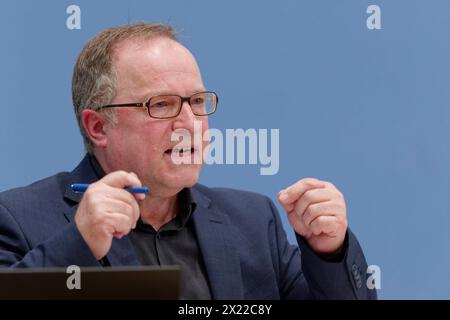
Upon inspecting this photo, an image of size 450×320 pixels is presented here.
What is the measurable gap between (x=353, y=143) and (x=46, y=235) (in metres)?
1.15

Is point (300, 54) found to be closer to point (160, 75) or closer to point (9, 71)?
point (160, 75)

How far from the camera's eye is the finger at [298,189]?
168 centimetres

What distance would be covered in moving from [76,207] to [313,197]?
58cm

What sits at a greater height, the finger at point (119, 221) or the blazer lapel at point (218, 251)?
the finger at point (119, 221)

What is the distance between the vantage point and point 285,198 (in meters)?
1.69

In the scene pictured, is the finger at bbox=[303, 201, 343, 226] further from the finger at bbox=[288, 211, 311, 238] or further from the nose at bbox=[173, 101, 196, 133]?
the nose at bbox=[173, 101, 196, 133]

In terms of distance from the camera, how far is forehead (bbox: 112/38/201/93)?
74.1 inches

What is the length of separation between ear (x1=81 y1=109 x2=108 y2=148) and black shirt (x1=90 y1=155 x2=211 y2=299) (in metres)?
0.08

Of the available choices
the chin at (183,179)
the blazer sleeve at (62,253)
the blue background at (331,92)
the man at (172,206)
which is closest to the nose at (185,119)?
the man at (172,206)

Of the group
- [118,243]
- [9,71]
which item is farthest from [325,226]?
[9,71]

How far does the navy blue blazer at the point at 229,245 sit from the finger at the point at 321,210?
3.8 inches

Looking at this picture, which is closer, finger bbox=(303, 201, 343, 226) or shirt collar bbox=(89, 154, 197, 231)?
finger bbox=(303, 201, 343, 226)

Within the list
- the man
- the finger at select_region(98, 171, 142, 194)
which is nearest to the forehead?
the man
